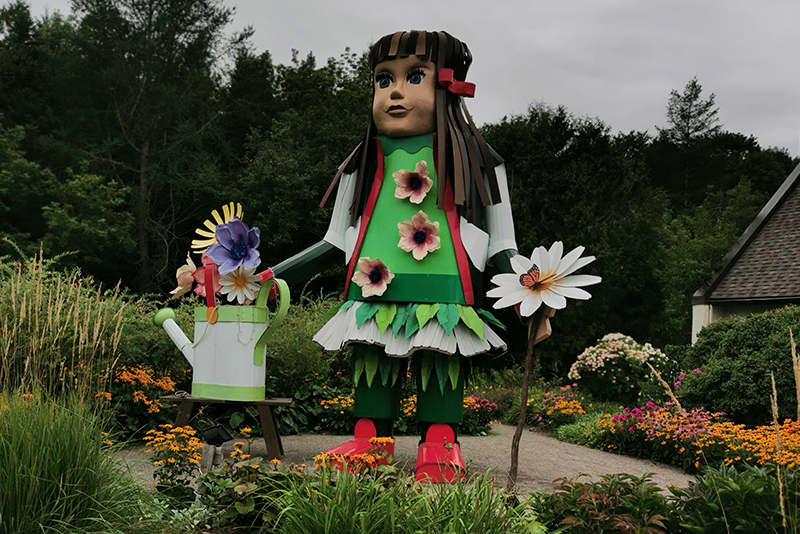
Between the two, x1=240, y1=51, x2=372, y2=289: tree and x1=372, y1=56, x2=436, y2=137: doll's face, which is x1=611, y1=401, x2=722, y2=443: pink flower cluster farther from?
x1=240, y1=51, x2=372, y2=289: tree

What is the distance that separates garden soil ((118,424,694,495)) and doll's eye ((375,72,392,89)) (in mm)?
2307

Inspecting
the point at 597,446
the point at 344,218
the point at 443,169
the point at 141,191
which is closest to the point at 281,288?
the point at 344,218

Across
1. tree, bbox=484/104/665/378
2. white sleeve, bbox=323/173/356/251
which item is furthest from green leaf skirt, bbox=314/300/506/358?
tree, bbox=484/104/665/378

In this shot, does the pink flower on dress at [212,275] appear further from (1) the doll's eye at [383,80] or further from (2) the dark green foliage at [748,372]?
(2) the dark green foliage at [748,372]

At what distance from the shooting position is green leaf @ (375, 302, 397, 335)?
3973 mm

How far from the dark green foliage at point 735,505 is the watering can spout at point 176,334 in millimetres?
2807

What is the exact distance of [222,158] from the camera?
752 inches

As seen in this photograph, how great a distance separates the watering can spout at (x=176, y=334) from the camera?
437cm

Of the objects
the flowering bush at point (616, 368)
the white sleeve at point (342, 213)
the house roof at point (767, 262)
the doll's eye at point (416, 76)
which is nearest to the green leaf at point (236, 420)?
the white sleeve at point (342, 213)

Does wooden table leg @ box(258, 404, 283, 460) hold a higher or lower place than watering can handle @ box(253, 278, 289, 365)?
lower

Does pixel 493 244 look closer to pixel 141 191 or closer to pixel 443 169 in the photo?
pixel 443 169

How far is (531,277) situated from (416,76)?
1.51m

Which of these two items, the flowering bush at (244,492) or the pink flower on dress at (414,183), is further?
the pink flower on dress at (414,183)

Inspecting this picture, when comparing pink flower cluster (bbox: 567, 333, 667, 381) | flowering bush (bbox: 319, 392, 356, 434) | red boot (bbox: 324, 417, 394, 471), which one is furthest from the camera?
pink flower cluster (bbox: 567, 333, 667, 381)
